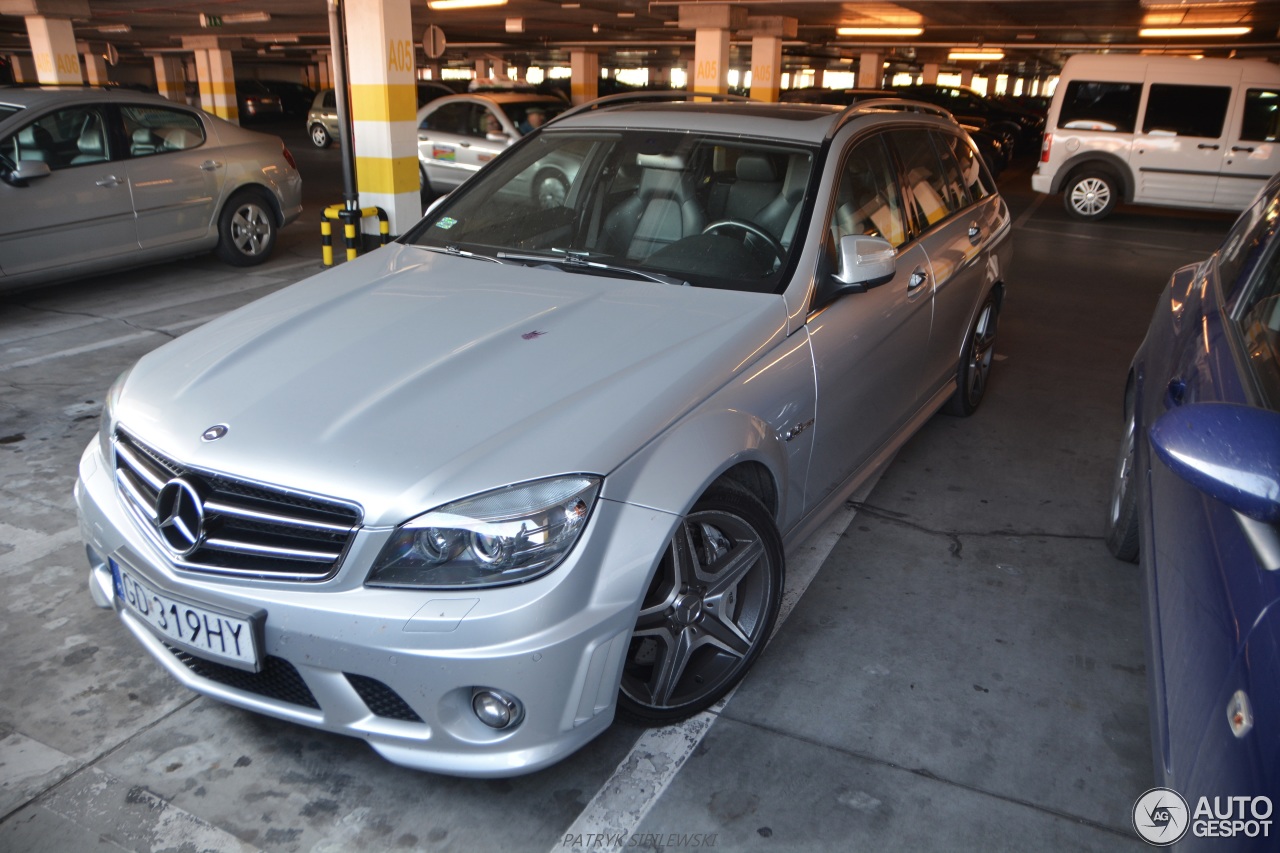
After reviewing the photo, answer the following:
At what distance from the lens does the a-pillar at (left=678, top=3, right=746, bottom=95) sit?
1521cm

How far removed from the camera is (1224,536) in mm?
1713

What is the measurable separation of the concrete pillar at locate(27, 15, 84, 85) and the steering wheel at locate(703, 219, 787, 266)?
1503 cm

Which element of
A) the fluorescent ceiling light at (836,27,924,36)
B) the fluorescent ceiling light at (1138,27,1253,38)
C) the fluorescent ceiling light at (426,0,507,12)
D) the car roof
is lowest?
the car roof

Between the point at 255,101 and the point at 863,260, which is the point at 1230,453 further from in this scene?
the point at 255,101

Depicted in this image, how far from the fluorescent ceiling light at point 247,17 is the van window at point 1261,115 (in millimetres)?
16118

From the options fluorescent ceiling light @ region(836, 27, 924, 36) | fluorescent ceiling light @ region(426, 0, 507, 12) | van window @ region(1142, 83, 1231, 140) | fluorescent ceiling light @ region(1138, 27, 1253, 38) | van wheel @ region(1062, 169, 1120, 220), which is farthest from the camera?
fluorescent ceiling light @ region(836, 27, 924, 36)

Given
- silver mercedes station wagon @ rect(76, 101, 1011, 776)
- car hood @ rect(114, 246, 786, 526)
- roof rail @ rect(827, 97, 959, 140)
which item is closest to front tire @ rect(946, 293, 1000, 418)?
roof rail @ rect(827, 97, 959, 140)

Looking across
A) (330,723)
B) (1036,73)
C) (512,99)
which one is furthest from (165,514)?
(1036,73)

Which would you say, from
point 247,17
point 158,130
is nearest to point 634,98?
point 158,130

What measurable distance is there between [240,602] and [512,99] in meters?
11.5

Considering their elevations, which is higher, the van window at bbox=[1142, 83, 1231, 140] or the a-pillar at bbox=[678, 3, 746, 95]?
the a-pillar at bbox=[678, 3, 746, 95]

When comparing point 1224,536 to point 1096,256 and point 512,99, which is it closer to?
point 1096,256

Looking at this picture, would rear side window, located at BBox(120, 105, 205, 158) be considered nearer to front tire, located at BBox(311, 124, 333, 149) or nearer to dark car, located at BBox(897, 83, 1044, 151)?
dark car, located at BBox(897, 83, 1044, 151)

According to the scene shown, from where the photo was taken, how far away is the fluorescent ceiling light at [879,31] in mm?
18922
